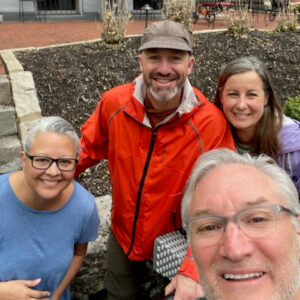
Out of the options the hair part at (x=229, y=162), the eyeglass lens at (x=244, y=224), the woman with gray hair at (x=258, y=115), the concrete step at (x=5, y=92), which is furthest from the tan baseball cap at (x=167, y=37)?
the concrete step at (x=5, y=92)

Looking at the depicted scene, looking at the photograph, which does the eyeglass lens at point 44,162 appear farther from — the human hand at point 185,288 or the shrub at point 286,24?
the shrub at point 286,24

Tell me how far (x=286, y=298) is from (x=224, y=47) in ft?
20.4

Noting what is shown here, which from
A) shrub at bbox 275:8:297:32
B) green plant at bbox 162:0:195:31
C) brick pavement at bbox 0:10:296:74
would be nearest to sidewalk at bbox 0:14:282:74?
brick pavement at bbox 0:10:296:74

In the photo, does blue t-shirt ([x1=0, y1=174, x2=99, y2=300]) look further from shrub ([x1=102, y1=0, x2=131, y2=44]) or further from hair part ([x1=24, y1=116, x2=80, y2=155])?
shrub ([x1=102, y1=0, x2=131, y2=44])

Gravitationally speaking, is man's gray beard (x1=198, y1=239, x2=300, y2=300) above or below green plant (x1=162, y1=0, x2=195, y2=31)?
below

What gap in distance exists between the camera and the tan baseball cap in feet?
7.38

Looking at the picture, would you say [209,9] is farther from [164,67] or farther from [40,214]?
[40,214]

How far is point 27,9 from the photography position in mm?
12109

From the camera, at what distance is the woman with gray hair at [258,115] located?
229 centimetres

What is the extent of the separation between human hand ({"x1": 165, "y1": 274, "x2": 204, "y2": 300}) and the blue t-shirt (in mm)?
626

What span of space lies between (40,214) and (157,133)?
Answer: 33.2 inches

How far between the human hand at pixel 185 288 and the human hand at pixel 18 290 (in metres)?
0.74

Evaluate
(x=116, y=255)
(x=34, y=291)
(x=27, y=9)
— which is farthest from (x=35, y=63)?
(x=27, y=9)

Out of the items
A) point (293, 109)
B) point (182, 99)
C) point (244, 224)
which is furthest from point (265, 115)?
point (293, 109)
